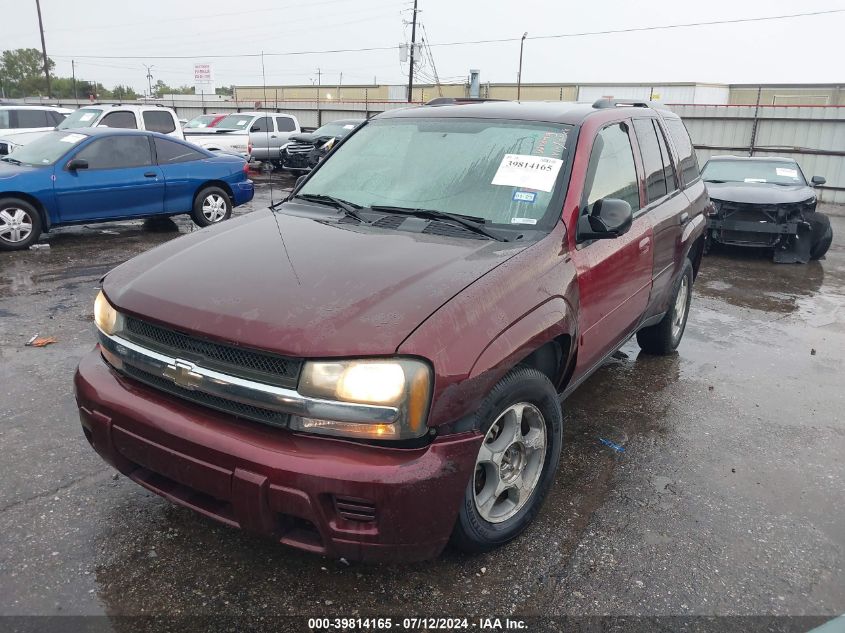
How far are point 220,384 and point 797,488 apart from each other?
9.72ft

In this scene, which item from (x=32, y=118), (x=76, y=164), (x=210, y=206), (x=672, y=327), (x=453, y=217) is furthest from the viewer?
(x=32, y=118)

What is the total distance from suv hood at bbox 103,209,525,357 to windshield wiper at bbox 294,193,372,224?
16cm

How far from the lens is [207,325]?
230 centimetres

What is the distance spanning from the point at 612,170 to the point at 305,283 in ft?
6.57

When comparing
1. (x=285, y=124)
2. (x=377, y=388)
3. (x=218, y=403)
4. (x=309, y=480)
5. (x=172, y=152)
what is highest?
(x=285, y=124)

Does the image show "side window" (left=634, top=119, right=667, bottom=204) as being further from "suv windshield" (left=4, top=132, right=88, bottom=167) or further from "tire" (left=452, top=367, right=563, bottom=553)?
"suv windshield" (left=4, top=132, right=88, bottom=167)

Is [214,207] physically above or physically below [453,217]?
below

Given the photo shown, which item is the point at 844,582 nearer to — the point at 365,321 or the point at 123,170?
the point at 365,321

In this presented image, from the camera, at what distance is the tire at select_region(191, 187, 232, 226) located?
32.6 ft

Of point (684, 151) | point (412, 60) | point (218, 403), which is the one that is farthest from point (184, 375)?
point (412, 60)

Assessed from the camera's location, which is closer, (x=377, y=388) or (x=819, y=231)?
(x=377, y=388)

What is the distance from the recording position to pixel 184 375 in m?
2.36

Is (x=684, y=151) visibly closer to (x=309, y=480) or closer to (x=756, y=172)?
(x=309, y=480)

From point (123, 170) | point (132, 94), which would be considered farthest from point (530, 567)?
point (132, 94)
